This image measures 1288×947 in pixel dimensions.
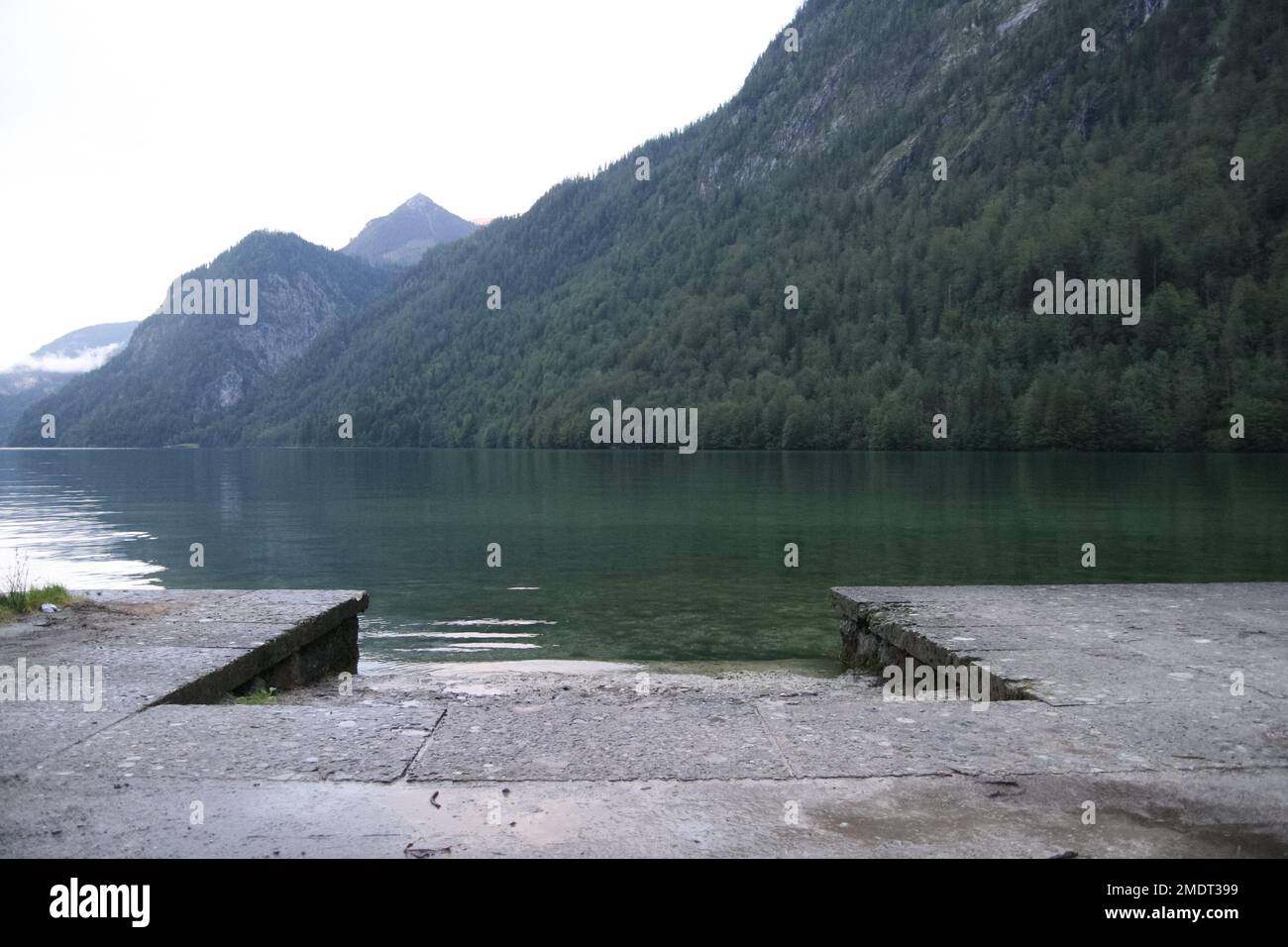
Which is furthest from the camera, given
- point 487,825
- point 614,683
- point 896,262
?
point 896,262

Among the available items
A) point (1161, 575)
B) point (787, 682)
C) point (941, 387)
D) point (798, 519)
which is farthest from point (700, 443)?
point (787, 682)

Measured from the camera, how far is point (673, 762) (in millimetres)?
5652

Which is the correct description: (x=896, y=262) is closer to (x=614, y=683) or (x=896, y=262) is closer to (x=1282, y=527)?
(x=1282, y=527)

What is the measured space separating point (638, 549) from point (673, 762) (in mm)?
22621

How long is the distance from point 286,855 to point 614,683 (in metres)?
6.23

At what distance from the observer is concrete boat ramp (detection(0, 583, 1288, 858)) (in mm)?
4480

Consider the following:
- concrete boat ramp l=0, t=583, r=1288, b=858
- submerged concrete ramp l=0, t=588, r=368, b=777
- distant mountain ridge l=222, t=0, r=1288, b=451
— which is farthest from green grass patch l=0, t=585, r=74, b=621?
distant mountain ridge l=222, t=0, r=1288, b=451

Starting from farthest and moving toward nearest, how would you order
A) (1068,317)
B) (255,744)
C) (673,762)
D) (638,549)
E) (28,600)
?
(1068,317) < (638,549) < (28,600) < (255,744) < (673,762)

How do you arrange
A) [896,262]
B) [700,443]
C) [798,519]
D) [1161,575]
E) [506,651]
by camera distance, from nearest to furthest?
1. [506,651]
2. [1161,575]
3. [798,519]
4. [700,443]
5. [896,262]

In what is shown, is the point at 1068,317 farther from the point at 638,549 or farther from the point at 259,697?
the point at 259,697

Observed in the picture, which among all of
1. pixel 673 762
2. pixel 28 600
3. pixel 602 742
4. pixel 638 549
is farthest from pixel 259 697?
pixel 638 549

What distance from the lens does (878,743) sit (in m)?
5.95

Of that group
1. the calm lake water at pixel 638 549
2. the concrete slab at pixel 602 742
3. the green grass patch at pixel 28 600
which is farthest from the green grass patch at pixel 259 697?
the calm lake water at pixel 638 549

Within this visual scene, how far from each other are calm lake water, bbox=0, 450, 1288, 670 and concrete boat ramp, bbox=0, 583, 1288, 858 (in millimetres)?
5806
